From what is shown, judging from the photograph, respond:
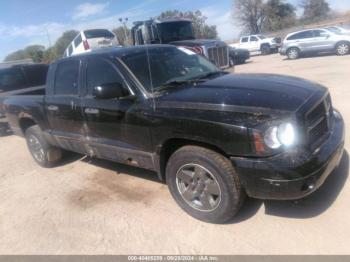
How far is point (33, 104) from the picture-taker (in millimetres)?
5832

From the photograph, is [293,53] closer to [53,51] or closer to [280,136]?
[280,136]

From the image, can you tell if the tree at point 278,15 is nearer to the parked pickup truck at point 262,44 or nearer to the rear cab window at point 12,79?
the parked pickup truck at point 262,44

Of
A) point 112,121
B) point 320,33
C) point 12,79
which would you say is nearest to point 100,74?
point 112,121

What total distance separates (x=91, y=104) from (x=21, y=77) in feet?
20.3

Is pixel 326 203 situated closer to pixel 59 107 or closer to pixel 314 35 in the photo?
pixel 59 107

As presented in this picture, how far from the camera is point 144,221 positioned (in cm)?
388

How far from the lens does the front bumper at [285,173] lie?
117 inches

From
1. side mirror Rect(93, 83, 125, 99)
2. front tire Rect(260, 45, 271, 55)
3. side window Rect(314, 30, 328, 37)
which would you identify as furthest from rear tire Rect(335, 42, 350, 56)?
side mirror Rect(93, 83, 125, 99)

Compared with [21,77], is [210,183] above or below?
below

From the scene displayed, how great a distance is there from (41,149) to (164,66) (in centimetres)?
313

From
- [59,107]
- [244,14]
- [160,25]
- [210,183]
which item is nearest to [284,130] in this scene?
[210,183]

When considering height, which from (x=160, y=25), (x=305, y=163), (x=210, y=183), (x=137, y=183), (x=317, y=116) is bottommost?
(x=137, y=183)

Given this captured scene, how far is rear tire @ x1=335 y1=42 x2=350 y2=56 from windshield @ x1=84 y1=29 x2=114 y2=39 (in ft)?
40.4

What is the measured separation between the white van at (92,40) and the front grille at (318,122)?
47.7 feet
